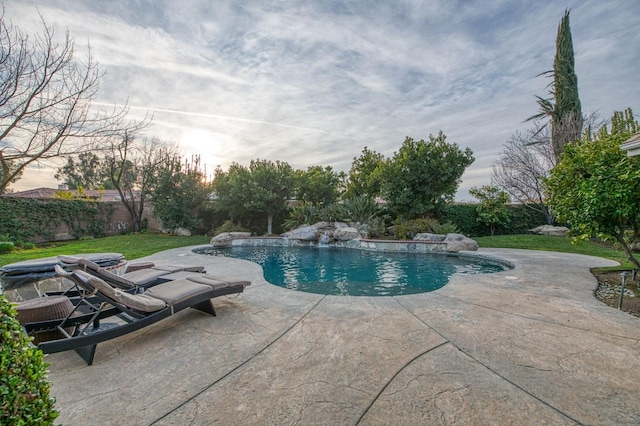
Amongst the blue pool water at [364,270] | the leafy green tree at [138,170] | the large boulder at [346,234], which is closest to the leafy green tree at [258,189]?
the large boulder at [346,234]

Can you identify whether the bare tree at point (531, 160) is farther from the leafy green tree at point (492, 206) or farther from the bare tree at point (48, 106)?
the bare tree at point (48, 106)

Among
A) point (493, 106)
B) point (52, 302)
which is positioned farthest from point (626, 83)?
point (52, 302)

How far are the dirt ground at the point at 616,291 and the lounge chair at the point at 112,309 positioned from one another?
6.01m

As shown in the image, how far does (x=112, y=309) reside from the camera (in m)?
3.63

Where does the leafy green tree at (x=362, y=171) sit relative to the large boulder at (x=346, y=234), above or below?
above

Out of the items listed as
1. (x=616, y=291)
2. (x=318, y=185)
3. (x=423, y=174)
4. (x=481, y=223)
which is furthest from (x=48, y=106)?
(x=481, y=223)

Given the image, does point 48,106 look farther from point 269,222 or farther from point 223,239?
point 269,222

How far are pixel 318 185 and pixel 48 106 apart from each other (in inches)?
519

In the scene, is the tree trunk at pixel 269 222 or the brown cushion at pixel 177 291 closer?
the brown cushion at pixel 177 291

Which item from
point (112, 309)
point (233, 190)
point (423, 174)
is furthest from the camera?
point (233, 190)

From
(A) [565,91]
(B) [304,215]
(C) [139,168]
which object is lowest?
(B) [304,215]

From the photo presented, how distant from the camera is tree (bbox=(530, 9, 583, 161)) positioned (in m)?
16.1

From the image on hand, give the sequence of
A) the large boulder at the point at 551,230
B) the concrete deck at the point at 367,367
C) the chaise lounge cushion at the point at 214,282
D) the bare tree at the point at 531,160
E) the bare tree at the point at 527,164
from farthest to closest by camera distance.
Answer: the bare tree at the point at 527,164, the bare tree at the point at 531,160, the large boulder at the point at 551,230, the chaise lounge cushion at the point at 214,282, the concrete deck at the point at 367,367

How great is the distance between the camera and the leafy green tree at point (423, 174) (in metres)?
15.4
